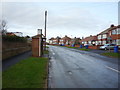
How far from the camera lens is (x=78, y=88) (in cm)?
538

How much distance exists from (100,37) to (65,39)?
8269cm

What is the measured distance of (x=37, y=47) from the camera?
16.6 meters

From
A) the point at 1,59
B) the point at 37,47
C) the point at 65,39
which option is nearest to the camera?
the point at 1,59

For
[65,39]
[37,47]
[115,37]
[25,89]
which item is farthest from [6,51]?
[65,39]

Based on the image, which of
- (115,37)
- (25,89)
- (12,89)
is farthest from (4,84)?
(115,37)

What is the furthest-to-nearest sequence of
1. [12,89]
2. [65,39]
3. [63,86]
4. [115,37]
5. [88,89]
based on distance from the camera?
[65,39] → [115,37] → [63,86] → [88,89] → [12,89]

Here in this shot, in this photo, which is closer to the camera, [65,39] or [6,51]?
[6,51]

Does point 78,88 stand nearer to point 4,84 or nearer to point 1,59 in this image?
point 4,84

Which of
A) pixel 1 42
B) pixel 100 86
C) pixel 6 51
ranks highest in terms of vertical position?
pixel 1 42

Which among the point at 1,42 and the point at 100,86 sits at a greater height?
the point at 1,42

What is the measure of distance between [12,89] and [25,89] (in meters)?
0.47

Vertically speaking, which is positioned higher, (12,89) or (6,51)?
(6,51)

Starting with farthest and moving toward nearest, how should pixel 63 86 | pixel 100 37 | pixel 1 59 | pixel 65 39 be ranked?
pixel 65 39 < pixel 100 37 < pixel 1 59 < pixel 63 86

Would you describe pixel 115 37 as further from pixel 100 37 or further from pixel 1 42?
pixel 1 42
